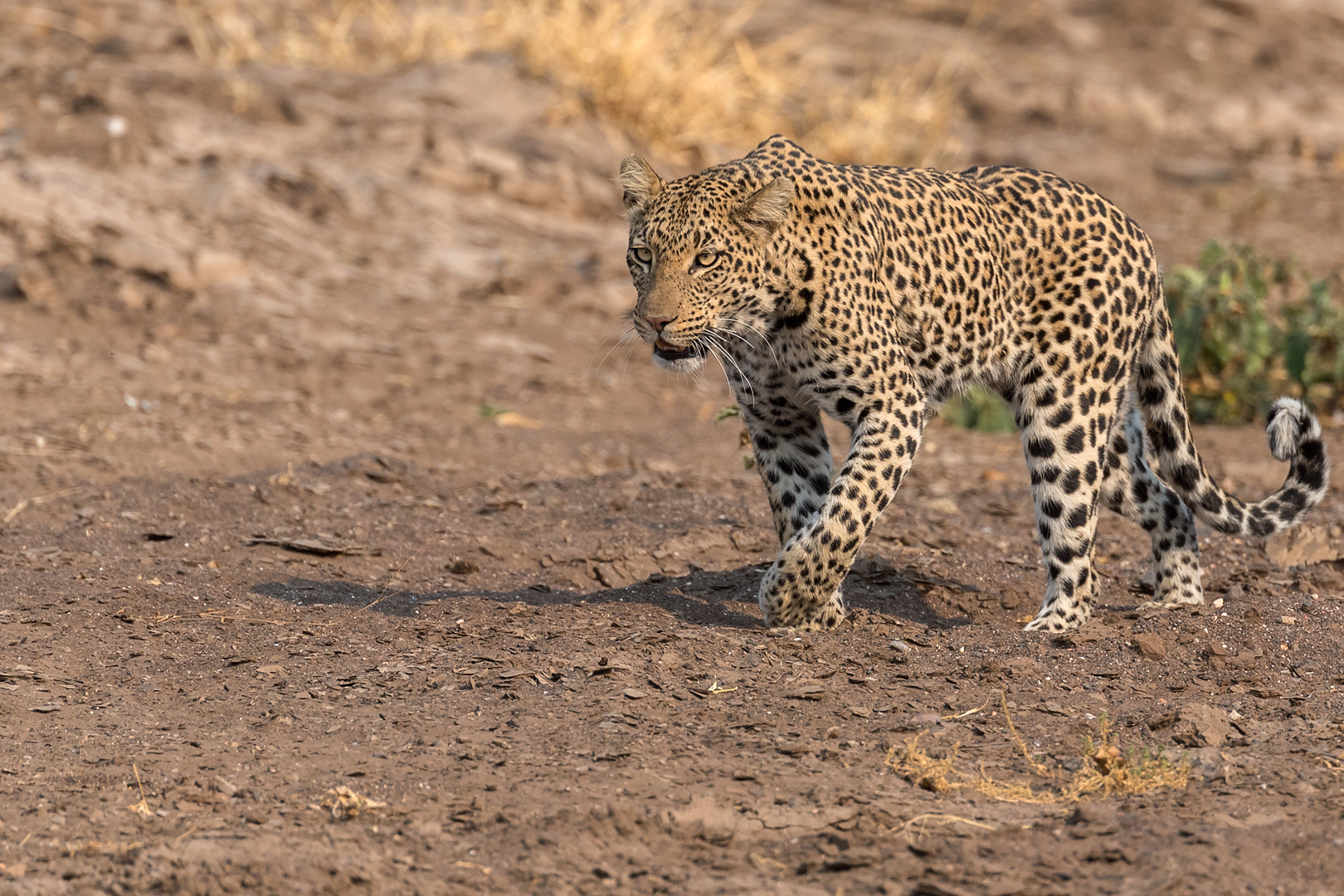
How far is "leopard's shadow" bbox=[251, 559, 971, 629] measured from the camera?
6449 millimetres

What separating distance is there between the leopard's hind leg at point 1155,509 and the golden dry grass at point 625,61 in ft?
27.3

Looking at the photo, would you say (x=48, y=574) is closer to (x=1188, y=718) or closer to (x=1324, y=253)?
(x=1188, y=718)

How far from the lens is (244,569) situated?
6.95m

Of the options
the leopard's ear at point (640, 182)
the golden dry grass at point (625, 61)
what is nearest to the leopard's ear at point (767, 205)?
the leopard's ear at point (640, 182)

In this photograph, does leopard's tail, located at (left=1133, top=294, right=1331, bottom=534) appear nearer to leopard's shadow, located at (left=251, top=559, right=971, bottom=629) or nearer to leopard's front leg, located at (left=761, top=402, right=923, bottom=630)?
leopard's shadow, located at (left=251, top=559, right=971, bottom=629)

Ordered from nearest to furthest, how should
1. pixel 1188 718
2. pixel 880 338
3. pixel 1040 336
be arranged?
pixel 1188 718
pixel 880 338
pixel 1040 336

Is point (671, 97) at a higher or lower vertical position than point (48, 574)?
higher

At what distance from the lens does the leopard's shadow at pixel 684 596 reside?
645 centimetres

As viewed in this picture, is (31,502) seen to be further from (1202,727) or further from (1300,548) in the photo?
(1300,548)

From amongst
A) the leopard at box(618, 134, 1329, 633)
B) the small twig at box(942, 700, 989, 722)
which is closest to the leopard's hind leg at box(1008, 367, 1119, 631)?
the leopard at box(618, 134, 1329, 633)

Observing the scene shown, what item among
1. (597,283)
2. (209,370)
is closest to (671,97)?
(597,283)

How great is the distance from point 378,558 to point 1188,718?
12.1ft

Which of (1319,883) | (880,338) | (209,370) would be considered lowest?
(209,370)

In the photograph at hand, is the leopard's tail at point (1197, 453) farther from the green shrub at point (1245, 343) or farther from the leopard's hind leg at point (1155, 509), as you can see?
the green shrub at point (1245, 343)
